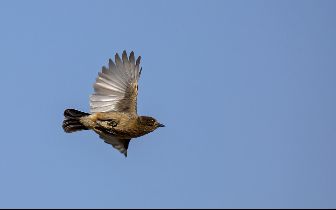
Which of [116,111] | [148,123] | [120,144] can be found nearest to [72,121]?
[116,111]

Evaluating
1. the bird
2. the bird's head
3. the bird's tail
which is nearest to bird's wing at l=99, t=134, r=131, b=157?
the bird

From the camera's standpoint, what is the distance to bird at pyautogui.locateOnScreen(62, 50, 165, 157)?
23.7 metres

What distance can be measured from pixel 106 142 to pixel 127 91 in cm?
149

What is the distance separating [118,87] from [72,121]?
1.27 meters

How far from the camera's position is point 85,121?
23906mm

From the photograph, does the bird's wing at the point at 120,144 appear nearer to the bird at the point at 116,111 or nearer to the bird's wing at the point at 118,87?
the bird at the point at 116,111

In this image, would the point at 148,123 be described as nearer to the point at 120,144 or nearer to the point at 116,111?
the point at 116,111

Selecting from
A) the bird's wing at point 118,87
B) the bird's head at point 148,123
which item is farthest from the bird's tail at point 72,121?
the bird's head at point 148,123

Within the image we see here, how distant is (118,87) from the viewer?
24.5 metres

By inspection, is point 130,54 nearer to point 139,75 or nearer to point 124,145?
point 139,75

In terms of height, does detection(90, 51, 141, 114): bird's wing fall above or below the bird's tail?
above

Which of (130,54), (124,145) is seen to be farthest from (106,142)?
(130,54)

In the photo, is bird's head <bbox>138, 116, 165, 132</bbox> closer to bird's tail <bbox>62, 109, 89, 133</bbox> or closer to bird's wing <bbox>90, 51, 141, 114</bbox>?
bird's wing <bbox>90, 51, 141, 114</bbox>

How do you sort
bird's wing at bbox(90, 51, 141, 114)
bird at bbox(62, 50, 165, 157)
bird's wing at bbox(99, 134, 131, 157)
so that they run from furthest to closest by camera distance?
bird's wing at bbox(99, 134, 131, 157) < bird's wing at bbox(90, 51, 141, 114) < bird at bbox(62, 50, 165, 157)
